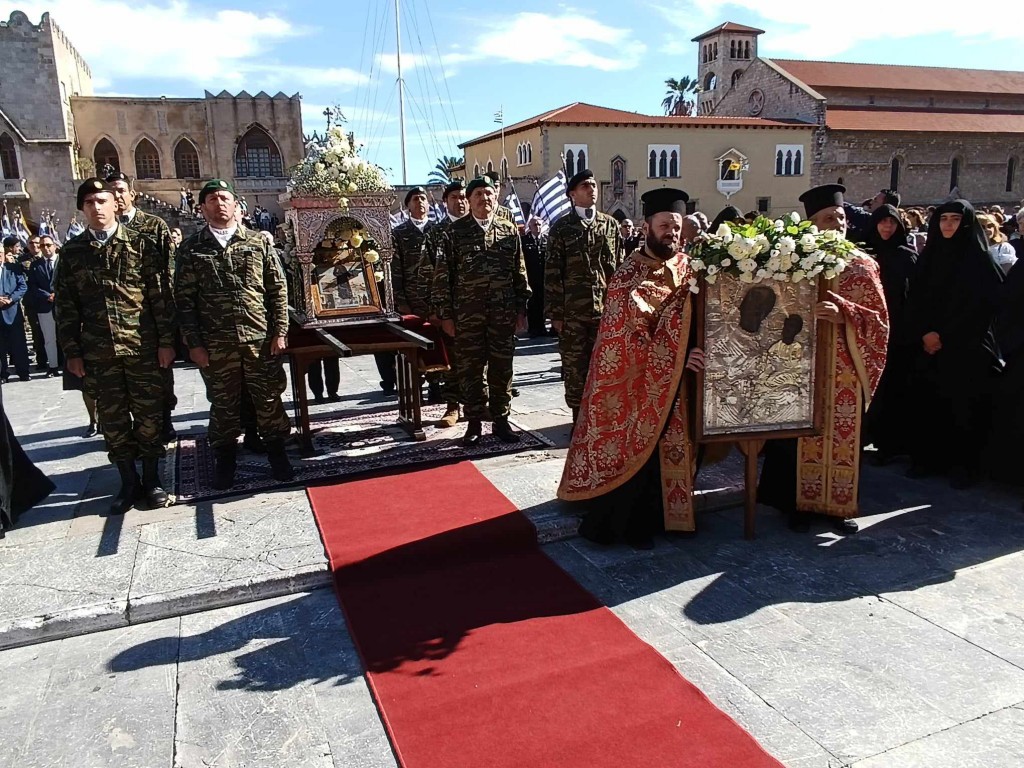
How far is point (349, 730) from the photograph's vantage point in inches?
119

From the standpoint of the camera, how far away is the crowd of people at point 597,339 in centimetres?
450

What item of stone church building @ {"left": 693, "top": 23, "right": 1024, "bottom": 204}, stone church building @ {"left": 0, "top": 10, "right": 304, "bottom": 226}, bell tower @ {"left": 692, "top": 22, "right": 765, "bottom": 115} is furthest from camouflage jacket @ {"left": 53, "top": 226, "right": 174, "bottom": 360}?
bell tower @ {"left": 692, "top": 22, "right": 765, "bottom": 115}

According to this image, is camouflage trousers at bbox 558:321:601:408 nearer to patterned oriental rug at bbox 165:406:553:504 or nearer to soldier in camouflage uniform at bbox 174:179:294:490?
patterned oriental rug at bbox 165:406:553:504

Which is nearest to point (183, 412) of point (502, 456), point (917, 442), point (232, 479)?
point (232, 479)

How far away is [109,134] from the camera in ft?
139

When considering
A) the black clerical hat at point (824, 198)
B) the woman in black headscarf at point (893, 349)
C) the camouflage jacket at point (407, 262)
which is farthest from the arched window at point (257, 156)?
the black clerical hat at point (824, 198)

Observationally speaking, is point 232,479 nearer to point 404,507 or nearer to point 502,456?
point 404,507

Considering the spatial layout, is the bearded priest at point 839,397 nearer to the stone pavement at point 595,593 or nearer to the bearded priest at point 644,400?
the stone pavement at point 595,593

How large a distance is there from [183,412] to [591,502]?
19.0 feet

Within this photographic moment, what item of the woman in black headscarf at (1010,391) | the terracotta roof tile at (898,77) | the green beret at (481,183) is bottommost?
the woman in black headscarf at (1010,391)

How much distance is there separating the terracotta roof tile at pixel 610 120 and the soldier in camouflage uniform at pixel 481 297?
114 feet

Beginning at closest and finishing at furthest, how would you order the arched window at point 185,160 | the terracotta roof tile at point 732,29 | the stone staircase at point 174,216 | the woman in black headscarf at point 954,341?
1. the woman in black headscarf at point 954,341
2. the stone staircase at point 174,216
3. the arched window at point 185,160
4. the terracotta roof tile at point 732,29

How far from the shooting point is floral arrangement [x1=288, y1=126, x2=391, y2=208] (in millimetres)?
6934

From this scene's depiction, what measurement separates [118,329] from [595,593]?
3668 millimetres
